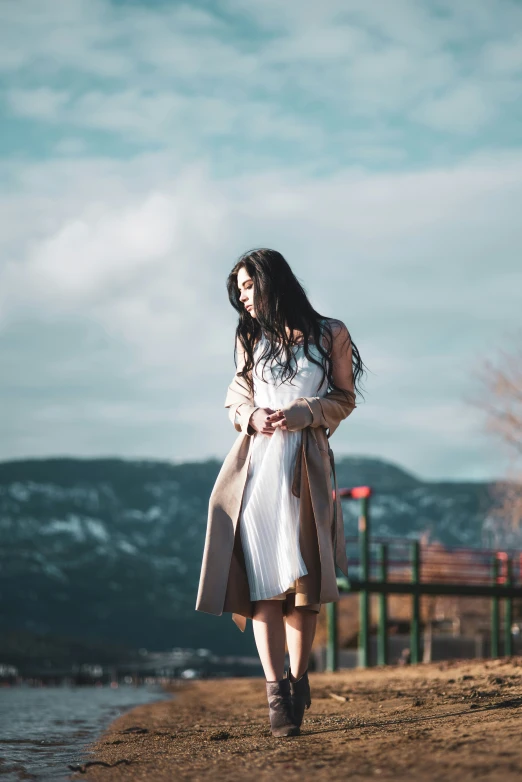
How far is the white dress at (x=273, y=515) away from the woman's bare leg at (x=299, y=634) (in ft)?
0.44

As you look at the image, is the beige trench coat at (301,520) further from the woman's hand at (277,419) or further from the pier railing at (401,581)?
the pier railing at (401,581)

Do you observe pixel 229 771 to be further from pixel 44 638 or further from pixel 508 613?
pixel 44 638

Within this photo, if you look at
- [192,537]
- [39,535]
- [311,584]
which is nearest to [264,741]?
[311,584]

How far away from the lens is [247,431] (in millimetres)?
3752

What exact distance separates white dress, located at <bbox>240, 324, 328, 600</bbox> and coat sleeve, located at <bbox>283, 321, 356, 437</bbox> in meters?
0.09

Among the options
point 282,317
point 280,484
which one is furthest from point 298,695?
point 282,317

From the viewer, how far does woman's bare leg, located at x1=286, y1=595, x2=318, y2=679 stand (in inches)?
141

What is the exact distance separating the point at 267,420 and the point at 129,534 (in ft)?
596

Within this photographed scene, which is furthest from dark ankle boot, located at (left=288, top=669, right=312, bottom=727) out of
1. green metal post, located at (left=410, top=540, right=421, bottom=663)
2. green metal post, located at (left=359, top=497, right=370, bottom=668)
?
green metal post, located at (left=359, top=497, right=370, bottom=668)

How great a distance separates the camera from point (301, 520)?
360 centimetres

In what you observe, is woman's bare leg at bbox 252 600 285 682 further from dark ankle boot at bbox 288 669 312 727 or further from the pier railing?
the pier railing

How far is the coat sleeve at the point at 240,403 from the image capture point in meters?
3.75

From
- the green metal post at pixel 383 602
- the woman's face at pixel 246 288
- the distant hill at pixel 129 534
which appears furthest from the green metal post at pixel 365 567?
the distant hill at pixel 129 534

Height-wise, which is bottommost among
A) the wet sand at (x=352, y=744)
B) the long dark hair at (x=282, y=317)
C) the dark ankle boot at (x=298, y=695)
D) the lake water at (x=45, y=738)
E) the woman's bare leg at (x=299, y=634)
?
the lake water at (x=45, y=738)
